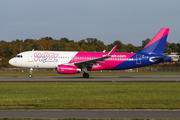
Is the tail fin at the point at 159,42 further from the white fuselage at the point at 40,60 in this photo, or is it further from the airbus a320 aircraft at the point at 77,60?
the white fuselage at the point at 40,60

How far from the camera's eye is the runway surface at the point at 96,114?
9400 millimetres

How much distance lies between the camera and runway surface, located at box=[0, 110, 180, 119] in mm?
9400

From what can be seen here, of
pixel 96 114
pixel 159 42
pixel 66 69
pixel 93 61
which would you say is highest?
pixel 159 42

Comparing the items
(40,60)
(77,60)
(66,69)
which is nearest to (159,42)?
(77,60)

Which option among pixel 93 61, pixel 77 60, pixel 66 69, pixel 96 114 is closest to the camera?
pixel 96 114

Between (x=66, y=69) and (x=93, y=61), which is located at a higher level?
(x=93, y=61)

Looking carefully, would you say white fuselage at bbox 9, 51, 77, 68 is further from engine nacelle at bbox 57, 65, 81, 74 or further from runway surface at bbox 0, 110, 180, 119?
runway surface at bbox 0, 110, 180, 119

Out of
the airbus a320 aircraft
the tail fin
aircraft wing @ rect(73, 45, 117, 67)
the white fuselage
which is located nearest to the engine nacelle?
the airbus a320 aircraft

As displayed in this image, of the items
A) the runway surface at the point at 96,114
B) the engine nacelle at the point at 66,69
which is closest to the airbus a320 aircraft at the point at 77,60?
the engine nacelle at the point at 66,69

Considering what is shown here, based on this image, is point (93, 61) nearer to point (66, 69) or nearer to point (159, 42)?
point (66, 69)

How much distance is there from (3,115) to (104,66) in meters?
25.9

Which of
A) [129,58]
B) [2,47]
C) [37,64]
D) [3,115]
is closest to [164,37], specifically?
[129,58]

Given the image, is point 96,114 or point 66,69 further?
point 66,69

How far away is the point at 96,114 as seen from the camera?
9.86 meters
